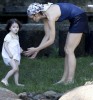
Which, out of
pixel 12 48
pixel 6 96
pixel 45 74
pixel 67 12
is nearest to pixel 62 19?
pixel 67 12

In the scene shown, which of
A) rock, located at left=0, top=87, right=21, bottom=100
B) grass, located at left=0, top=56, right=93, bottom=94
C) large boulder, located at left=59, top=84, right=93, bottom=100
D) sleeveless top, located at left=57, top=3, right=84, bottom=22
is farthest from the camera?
sleeveless top, located at left=57, top=3, right=84, bottom=22

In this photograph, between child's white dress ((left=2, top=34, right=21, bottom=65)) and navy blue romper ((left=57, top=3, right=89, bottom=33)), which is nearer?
navy blue romper ((left=57, top=3, right=89, bottom=33))

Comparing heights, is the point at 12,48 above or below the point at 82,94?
below

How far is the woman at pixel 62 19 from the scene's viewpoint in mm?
7816

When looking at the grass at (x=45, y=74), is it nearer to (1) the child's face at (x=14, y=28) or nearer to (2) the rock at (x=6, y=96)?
(2) the rock at (x=6, y=96)

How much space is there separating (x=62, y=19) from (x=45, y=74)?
1.50 m

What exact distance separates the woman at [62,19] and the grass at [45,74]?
1.15ft

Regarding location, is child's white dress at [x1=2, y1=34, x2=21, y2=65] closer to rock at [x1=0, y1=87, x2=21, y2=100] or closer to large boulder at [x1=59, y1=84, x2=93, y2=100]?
rock at [x1=0, y1=87, x2=21, y2=100]

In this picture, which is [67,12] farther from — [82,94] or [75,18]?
[82,94]

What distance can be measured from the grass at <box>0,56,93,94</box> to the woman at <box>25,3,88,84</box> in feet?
1.15

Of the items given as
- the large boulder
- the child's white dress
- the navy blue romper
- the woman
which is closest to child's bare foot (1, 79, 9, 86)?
the child's white dress

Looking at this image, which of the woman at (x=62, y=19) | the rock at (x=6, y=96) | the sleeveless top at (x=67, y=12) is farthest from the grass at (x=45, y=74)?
the sleeveless top at (x=67, y=12)

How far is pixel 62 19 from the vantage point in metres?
8.02

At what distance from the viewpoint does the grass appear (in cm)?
755
